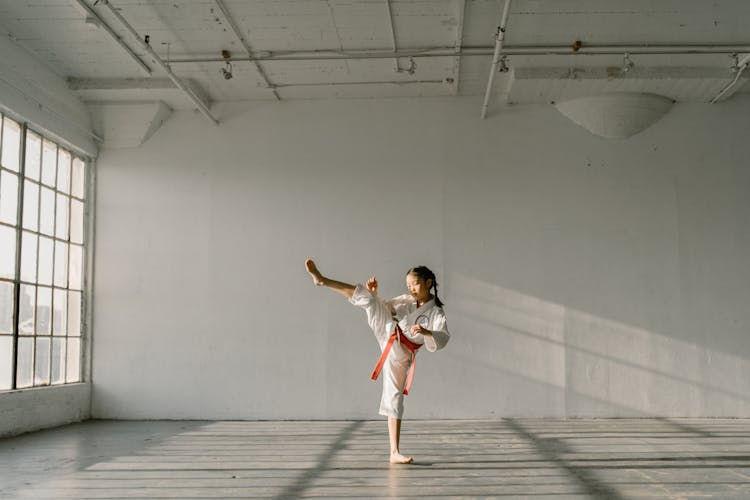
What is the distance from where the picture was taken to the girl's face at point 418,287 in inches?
215

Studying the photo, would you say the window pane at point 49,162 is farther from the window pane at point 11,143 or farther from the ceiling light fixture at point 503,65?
the ceiling light fixture at point 503,65

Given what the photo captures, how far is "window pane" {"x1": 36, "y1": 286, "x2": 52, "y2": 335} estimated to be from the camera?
795cm

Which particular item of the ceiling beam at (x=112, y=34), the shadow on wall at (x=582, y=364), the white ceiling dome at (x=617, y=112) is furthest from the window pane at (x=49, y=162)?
the white ceiling dome at (x=617, y=112)

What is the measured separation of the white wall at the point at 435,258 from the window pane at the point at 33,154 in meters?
1.19

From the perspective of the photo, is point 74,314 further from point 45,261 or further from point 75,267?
point 45,261

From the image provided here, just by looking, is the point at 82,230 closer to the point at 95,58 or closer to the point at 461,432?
the point at 95,58

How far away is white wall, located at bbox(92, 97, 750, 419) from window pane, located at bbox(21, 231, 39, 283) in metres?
1.22

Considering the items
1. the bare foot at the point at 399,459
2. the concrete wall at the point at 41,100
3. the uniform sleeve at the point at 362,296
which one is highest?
the concrete wall at the point at 41,100

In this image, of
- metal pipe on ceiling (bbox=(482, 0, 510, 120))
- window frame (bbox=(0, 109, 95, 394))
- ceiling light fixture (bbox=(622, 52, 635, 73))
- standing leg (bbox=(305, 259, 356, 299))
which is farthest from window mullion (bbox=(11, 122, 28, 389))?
ceiling light fixture (bbox=(622, 52, 635, 73))

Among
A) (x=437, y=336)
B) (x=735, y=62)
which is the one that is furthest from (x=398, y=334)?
(x=735, y=62)

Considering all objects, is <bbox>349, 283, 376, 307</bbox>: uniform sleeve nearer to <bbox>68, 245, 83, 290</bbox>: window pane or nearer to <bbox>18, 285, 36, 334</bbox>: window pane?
<bbox>18, 285, 36, 334</bbox>: window pane

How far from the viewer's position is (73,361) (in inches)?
342

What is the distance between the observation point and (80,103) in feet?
29.1

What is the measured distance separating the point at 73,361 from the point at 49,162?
7.32 feet
